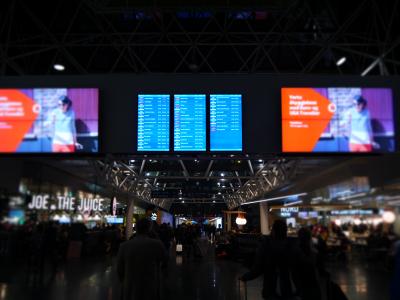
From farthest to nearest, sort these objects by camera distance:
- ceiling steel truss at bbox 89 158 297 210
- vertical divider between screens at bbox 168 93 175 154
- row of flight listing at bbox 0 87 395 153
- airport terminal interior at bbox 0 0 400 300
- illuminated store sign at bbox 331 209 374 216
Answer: ceiling steel truss at bbox 89 158 297 210 → vertical divider between screens at bbox 168 93 175 154 → row of flight listing at bbox 0 87 395 153 → airport terminal interior at bbox 0 0 400 300 → illuminated store sign at bbox 331 209 374 216

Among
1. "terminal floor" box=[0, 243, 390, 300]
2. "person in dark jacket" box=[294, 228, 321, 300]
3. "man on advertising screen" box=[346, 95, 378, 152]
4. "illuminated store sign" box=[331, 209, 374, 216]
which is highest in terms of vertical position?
"man on advertising screen" box=[346, 95, 378, 152]

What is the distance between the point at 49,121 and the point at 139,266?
20.5 feet

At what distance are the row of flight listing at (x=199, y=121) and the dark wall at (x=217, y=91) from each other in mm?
249

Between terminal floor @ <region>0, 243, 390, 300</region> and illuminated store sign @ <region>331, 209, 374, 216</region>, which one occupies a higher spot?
illuminated store sign @ <region>331, 209, 374, 216</region>

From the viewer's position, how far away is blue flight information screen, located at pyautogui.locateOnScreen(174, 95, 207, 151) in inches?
422

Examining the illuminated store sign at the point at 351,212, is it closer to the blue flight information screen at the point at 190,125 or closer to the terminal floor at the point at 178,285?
the terminal floor at the point at 178,285

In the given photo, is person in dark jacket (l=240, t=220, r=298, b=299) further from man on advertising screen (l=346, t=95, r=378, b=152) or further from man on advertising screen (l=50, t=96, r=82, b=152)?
man on advertising screen (l=50, t=96, r=82, b=152)

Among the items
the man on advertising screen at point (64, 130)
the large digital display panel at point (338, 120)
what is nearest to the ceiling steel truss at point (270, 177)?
the large digital display panel at point (338, 120)

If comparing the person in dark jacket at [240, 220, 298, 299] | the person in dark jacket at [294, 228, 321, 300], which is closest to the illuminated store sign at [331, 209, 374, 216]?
the person in dark jacket at [294, 228, 321, 300]

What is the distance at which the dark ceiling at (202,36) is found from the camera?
25.6 metres

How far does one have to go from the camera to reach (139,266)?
17.8 feet

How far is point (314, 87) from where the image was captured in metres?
10.9

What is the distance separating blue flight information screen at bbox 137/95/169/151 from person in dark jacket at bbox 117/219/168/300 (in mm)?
5327

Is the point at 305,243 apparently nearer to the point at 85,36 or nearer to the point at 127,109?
the point at 127,109
